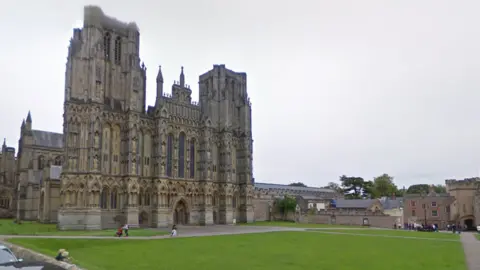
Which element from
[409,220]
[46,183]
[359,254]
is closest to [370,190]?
[409,220]

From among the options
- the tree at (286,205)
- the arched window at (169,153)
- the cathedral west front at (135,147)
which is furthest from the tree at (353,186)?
the arched window at (169,153)

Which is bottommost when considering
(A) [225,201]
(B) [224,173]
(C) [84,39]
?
(A) [225,201]

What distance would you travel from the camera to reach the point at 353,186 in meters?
132

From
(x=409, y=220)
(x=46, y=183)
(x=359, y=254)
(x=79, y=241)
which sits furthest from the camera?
(x=409, y=220)

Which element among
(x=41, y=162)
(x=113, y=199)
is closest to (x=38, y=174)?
(x=41, y=162)

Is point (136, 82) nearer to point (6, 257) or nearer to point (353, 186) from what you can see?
point (6, 257)

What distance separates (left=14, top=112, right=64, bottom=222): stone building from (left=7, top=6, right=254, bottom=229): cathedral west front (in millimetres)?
309

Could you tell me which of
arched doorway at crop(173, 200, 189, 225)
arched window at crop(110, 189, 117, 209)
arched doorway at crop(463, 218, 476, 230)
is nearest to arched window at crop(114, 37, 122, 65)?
arched window at crop(110, 189, 117, 209)

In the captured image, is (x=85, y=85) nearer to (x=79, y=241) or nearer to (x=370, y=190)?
(x=79, y=241)

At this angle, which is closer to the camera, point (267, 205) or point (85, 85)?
point (85, 85)

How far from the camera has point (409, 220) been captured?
290 feet

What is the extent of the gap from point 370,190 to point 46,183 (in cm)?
9869

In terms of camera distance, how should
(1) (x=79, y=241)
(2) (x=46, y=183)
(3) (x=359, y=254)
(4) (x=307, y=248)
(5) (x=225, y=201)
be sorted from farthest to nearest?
1. (5) (x=225, y=201)
2. (2) (x=46, y=183)
3. (1) (x=79, y=241)
4. (4) (x=307, y=248)
5. (3) (x=359, y=254)

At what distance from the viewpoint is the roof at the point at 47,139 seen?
9238cm
